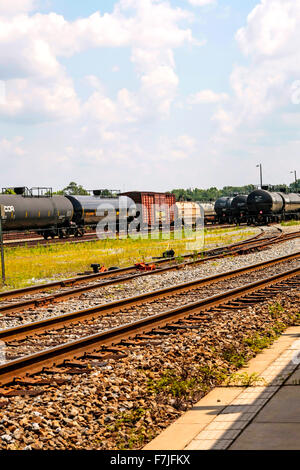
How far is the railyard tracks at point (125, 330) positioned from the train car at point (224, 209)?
48.8m

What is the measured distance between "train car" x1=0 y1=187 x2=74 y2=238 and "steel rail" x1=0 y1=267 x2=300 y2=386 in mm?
23489

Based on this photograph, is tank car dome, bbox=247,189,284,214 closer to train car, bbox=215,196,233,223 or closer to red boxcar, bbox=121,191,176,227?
red boxcar, bbox=121,191,176,227

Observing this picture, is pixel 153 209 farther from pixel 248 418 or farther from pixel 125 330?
pixel 248 418

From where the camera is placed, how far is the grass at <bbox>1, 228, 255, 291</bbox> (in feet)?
72.2

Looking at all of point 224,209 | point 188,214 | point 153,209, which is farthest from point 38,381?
point 224,209

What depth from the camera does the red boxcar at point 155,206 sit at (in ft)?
170

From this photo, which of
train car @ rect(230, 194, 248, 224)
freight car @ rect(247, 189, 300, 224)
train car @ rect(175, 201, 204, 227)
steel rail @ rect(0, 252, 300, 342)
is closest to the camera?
steel rail @ rect(0, 252, 300, 342)

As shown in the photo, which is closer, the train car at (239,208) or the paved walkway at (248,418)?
the paved walkway at (248,418)

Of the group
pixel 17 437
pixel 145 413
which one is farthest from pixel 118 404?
pixel 17 437

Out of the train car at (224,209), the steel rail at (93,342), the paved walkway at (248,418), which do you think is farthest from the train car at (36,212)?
the paved walkway at (248,418)

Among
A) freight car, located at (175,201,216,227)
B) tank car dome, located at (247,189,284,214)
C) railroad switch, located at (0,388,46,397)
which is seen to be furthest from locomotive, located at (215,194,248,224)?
railroad switch, located at (0,388,46,397)

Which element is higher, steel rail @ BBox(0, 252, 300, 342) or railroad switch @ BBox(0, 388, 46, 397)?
steel rail @ BBox(0, 252, 300, 342)

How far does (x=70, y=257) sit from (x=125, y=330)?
17829mm

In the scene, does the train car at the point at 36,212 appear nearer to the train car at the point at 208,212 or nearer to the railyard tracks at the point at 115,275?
the railyard tracks at the point at 115,275
